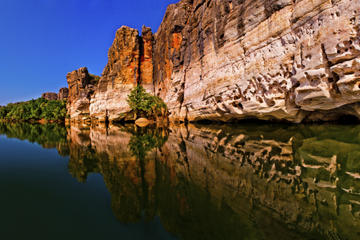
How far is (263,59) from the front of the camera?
9828 mm

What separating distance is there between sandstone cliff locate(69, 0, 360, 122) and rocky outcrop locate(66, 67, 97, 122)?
18.1m

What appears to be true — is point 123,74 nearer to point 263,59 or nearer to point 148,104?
point 148,104

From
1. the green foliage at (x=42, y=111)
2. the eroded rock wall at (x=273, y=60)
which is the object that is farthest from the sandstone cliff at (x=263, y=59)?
the green foliage at (x=42, y=111)

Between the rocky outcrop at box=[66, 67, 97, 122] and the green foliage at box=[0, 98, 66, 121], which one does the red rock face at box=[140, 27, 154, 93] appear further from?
the green foliage at box=[0, 98, 66, 121]

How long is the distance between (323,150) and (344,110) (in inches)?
194

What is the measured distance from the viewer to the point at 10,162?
4.91m

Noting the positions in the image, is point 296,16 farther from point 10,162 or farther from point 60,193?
point 10,162

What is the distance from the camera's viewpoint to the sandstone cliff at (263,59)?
6496mm

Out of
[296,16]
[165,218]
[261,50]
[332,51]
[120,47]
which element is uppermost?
[120,47]

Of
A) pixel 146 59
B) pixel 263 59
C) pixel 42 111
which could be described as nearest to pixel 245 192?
pixel 263 59

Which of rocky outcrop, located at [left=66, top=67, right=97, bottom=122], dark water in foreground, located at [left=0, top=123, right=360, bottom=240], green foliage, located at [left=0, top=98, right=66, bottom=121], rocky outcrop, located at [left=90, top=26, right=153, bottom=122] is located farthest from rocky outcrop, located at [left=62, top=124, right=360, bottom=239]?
green foliage, located at [left=0, top=98, right=66, bottom=121]

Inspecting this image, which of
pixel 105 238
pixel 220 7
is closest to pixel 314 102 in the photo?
pixel 105 238

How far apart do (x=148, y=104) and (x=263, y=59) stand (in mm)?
17454

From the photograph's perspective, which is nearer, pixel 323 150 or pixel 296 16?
pixel 323 150
